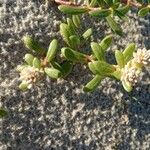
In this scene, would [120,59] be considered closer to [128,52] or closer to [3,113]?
[128,52]

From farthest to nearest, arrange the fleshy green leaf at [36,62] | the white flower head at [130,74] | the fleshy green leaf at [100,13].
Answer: the fleshy green leaf at [100,13] < the fleshy green leaf at [36,62] < the white flower head at [130,74]

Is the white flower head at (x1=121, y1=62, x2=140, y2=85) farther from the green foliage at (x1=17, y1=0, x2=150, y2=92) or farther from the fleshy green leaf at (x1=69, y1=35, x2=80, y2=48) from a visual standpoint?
the fleshy green leaf at (x1=69, y1=35, x2=80, y2=48)

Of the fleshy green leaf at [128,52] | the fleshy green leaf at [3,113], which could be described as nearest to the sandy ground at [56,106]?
the fleshy green leaf at [3,113]

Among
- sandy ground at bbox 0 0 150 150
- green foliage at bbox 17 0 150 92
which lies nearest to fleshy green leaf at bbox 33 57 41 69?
green foliage at bbox 17 0 150 92

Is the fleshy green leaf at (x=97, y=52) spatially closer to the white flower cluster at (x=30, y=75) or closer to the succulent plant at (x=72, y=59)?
the succulent plant at (x=72, y=59)

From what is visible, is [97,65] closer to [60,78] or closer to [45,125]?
[60,78]

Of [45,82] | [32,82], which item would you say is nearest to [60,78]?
[45,82]
